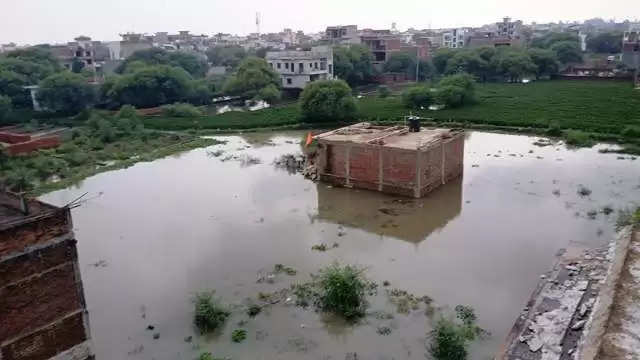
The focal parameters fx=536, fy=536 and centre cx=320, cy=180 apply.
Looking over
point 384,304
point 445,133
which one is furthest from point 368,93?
point 384,304

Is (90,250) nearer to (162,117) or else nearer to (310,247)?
(310,247)

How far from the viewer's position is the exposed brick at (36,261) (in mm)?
8258

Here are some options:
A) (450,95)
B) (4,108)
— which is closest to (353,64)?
(450,95)

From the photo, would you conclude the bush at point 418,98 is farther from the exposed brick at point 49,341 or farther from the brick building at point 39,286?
the exposed brick at point 49,341

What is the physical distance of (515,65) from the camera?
58.4 meters

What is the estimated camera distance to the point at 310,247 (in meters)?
16.9

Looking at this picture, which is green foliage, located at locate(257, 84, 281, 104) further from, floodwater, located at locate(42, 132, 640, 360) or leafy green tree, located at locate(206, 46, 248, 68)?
leafy green tree, located at locate(206, 46, 248, 68)

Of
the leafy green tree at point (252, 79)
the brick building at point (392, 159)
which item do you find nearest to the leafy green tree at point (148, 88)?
the leafy green tree at point (252, 79)

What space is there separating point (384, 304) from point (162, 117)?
112ft

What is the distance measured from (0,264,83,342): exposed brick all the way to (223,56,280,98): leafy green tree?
134 ft

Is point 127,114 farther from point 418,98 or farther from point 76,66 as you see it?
point 76,66

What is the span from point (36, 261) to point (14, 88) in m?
43.4

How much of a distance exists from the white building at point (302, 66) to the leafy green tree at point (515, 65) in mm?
19400

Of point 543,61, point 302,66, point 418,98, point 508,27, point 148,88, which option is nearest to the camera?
point 418,98
